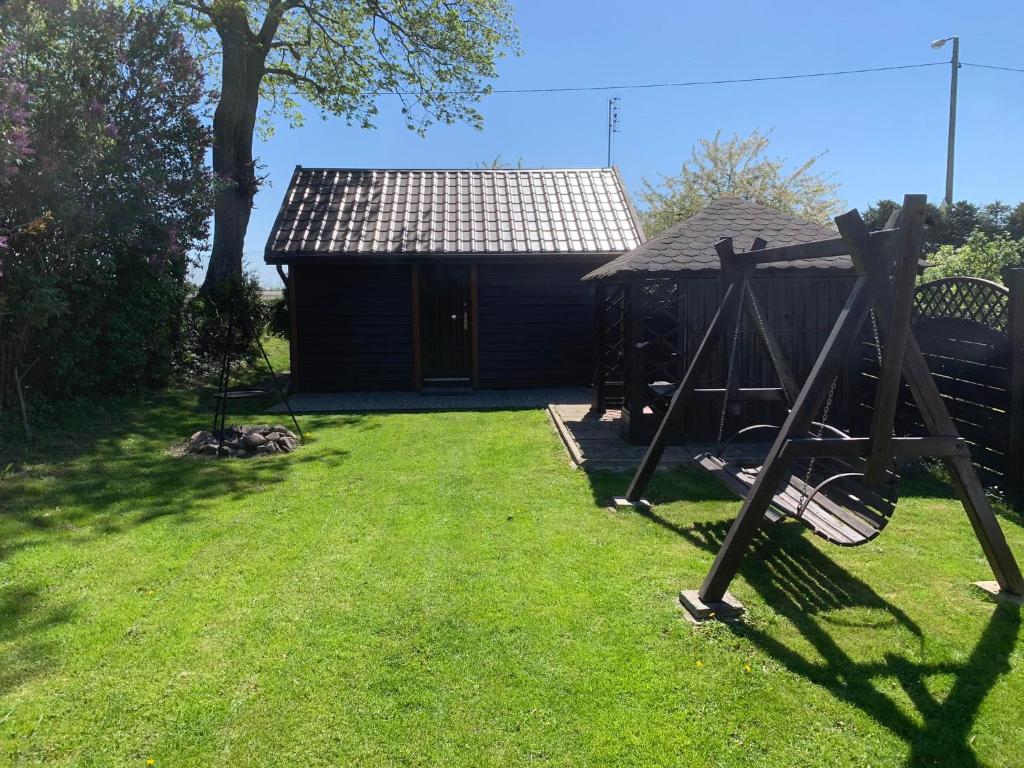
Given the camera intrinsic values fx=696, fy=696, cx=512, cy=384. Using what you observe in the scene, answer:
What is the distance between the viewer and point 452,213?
13297 mm

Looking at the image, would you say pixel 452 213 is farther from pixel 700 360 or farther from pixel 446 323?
pixel 700 360

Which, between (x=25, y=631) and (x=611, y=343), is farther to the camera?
(x=611, y=343)

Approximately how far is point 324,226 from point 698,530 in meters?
9.73

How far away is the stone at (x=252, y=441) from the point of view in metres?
7.67

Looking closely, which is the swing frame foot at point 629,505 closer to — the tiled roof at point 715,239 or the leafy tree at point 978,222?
the tiled roof at point 715,239

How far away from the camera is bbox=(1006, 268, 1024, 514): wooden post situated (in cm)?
521

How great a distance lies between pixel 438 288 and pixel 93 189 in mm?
5851

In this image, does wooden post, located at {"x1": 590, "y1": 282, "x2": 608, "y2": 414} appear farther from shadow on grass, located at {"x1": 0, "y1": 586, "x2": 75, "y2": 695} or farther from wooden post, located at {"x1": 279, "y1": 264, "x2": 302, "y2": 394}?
shadow on grass, located at {"x1": 0, "y1": 586, "x2": 75, "y2": 695}

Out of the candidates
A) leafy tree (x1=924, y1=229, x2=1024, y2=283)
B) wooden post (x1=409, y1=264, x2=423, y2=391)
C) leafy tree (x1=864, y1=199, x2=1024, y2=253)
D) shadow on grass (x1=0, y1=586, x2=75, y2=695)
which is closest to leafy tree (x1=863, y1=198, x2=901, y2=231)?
leafy tree (x1=864, y1=199, x2=1024, y2=253)

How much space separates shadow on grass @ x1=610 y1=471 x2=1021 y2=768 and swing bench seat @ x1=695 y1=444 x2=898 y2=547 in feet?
1.39

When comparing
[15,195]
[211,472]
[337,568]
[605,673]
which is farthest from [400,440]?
[605,673]

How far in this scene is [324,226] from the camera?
1255cm

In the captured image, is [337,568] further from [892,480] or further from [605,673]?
[892,480]

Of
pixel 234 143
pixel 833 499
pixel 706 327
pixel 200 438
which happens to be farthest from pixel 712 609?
pixel 234 143
